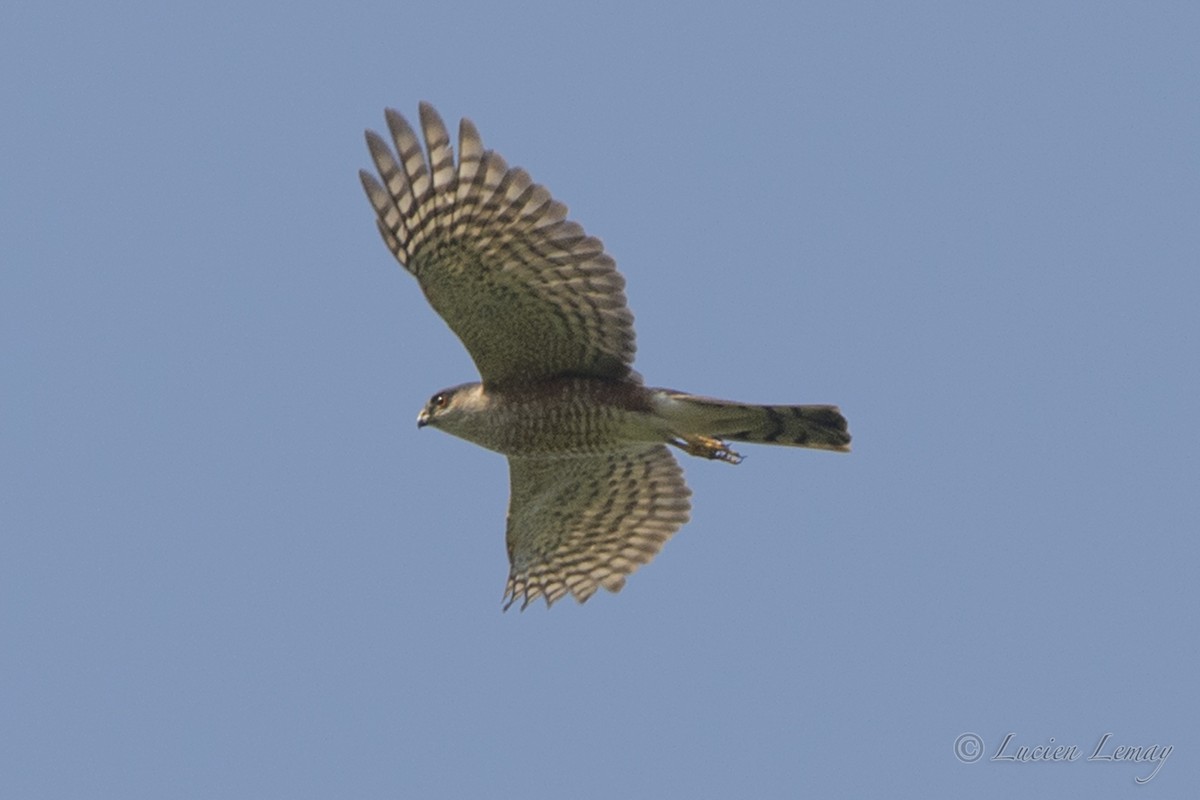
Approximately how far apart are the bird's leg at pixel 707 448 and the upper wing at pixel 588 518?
981mm

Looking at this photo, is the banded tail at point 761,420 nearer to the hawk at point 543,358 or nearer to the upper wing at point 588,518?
the hawk at point 543,358

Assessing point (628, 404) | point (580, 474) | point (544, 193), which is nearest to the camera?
point (544, 193)

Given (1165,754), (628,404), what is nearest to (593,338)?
(628,404)

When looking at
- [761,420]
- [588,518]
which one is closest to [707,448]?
[761,420]

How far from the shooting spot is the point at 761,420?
11992mm

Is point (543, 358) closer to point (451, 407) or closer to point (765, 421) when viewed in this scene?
point (451, 407)

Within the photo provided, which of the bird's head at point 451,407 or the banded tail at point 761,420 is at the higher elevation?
the banded tail at point 761,420

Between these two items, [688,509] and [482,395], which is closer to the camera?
[482,395]

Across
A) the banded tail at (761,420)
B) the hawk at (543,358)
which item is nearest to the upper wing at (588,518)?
the hawk at (543,358)

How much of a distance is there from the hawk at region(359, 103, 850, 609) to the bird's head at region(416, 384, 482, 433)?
0.01 m

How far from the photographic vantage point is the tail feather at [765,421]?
1186cm

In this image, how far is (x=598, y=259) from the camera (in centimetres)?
1149

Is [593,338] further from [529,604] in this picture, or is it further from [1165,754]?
[1165,754]

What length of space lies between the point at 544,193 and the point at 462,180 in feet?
1.66
